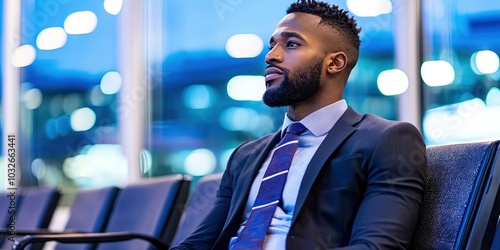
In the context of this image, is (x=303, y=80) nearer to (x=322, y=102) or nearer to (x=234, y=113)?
(x=322, y=102)

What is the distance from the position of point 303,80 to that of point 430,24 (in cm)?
149

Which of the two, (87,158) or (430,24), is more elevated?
(430,24)

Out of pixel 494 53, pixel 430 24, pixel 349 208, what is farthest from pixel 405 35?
pixel 349 208

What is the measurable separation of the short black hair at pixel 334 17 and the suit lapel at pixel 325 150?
237mm

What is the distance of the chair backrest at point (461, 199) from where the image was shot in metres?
1.66

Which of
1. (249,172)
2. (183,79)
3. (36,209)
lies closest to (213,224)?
(249,172)

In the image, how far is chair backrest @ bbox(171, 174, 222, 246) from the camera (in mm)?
2697

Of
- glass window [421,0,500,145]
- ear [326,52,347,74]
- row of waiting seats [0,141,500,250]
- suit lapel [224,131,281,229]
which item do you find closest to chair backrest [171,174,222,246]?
row of waiting seats [0,141,500,250]

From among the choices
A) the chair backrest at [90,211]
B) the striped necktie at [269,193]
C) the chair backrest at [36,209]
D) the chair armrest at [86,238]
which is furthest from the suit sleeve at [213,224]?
the chair backrest at [36,209]

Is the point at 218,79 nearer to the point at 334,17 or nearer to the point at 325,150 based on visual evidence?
the point at 334,17

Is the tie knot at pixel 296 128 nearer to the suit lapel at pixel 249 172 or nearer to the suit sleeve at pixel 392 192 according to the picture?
the suit lapel at pixel 249 172

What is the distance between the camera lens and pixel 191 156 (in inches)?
174

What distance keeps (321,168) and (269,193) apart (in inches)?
6.3

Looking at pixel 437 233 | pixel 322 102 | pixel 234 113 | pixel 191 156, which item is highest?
pixel 322 102
